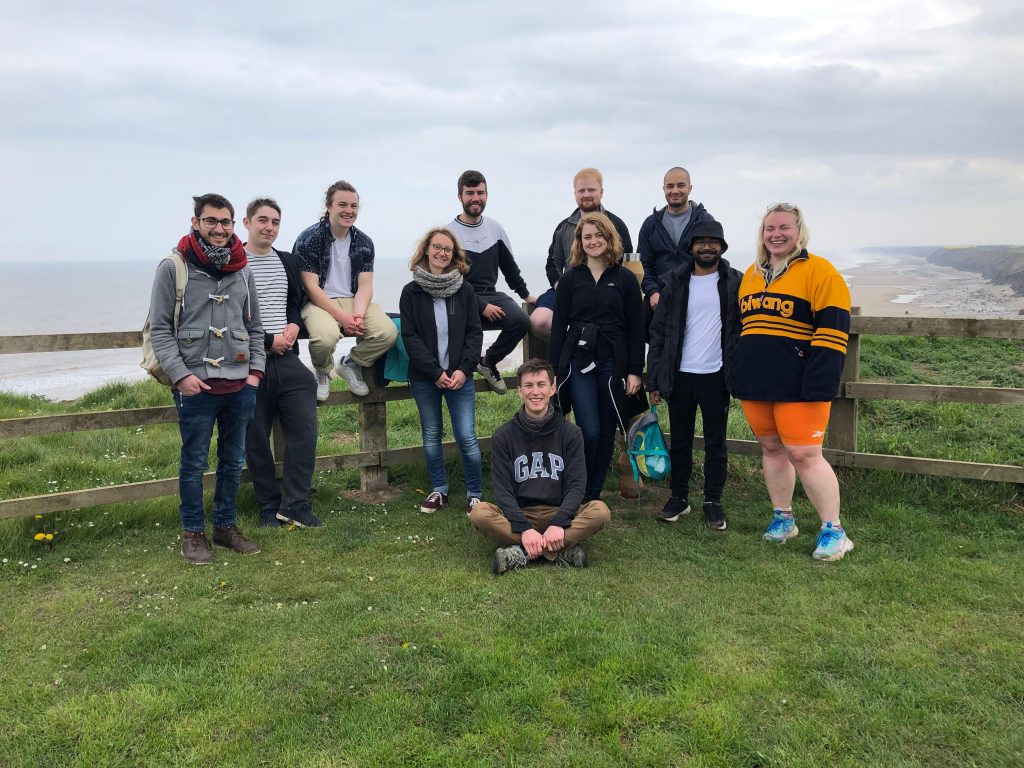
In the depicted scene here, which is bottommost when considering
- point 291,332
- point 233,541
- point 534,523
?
point 233,541

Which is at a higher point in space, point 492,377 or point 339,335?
point 339,335

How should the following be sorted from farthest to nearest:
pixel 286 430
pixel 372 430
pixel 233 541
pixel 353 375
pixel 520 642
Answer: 1. pixel 372 430
2. pixel 353 375
3. pixel 286 430
4. pixel 233 541
5. pixel 520 642

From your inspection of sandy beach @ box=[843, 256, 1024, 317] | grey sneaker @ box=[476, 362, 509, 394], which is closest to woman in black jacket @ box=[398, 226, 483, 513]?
grey sneaker @ box=[476, 362, 509, 394]

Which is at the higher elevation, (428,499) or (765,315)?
(765,315)

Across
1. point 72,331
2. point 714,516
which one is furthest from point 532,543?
point 72,331

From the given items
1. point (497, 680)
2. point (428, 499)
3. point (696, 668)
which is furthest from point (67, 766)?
point (428, 499)

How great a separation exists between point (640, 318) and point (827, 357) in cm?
137

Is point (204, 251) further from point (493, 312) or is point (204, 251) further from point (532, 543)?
point (532, 543)

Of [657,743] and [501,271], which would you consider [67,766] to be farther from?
[501,271]

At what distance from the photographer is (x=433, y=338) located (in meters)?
5.68

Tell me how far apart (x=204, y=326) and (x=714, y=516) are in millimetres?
3634

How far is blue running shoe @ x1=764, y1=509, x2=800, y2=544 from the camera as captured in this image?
5211 millimetres

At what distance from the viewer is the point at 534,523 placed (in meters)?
4.96

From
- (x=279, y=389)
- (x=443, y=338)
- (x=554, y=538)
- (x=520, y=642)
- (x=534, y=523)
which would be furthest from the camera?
(x=443, y=338)
